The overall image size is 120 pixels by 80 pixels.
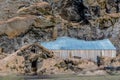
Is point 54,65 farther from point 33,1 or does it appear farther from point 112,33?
point 33,1

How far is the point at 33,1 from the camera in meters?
78.1

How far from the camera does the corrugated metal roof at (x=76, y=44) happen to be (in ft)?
206

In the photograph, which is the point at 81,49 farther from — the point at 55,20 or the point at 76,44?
the point at 55,20

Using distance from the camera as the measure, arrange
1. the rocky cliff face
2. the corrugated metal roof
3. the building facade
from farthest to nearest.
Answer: the rocky cliff face
the corrugated metal roof
the building facade

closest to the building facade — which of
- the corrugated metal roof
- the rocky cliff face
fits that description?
the corrugated metal roof

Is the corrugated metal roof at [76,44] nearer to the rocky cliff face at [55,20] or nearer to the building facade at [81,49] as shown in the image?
the building facade at [81,49]

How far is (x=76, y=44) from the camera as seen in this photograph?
2544 inches

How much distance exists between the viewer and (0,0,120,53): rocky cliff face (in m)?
68.2

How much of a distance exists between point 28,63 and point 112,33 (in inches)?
995

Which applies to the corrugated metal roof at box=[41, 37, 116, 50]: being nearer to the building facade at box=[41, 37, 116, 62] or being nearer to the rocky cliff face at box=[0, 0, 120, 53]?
the building facade at box=[41, 37, 116, 62]

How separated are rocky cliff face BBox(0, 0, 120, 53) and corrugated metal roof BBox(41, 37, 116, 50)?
96.5 inches

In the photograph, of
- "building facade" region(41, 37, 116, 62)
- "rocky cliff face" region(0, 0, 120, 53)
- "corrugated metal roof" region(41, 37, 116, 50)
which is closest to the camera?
"building facade" region(41, 37, 116, 62)

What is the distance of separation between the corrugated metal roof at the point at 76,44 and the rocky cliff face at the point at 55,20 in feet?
8.04

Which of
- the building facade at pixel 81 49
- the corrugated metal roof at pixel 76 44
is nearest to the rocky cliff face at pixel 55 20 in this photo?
the corrugated metal roof at pixel 76 44
